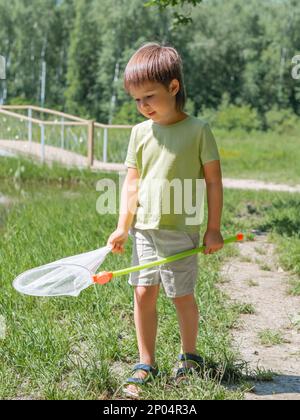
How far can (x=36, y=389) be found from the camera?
248cm

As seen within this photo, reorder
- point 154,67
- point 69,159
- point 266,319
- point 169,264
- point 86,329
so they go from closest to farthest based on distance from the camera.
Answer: point 154,67 → point 169,264 → point 86,329 → point 266,319 → point 69,159

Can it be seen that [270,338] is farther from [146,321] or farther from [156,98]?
[156,98]

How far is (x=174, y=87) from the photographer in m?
2.47

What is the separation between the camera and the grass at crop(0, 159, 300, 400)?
2465 millimetres

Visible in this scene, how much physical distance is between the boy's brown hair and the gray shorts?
21.6 inches

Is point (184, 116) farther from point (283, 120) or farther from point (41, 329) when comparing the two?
point (283, 120)

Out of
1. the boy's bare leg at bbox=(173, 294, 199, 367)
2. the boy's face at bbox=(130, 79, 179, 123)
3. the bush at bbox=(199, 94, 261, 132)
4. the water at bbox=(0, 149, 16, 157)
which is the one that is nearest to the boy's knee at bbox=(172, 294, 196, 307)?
the boy's bare leg at bbox=(173, 294, 199, 367)

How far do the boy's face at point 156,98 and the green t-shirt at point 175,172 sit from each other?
0.07 metres

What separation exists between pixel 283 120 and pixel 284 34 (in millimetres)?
→ 7045

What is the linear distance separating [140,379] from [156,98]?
1.02 m

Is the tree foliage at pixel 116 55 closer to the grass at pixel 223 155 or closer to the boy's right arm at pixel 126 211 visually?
the grass at pixel 223 155

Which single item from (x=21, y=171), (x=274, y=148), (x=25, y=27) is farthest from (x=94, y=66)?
(x=21, y=171)

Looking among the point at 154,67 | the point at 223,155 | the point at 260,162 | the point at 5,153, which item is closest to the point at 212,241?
the point at 154,67

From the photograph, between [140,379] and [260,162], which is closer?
[140,379]
